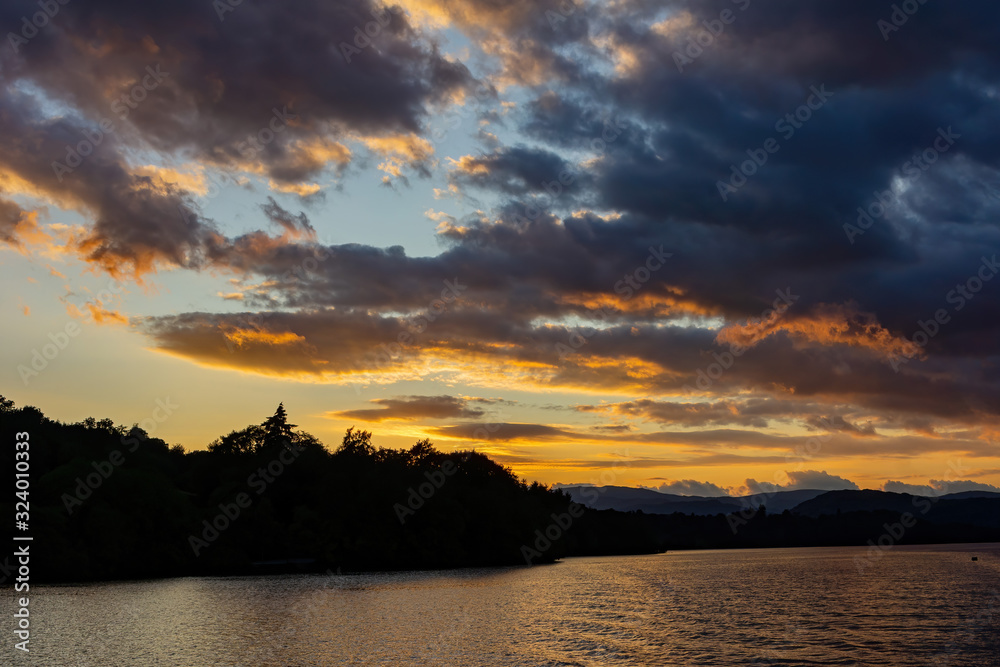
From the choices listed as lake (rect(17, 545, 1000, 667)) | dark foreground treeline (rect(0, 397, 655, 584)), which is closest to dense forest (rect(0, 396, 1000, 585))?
dark foreground treeline (rect(0, 397, 655, 584))

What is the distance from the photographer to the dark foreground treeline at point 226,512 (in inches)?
5049

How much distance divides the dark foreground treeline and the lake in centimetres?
1295

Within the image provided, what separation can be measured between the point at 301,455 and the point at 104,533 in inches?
2364

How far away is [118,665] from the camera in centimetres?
4912

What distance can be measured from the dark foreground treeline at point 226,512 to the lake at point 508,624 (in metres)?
13.0

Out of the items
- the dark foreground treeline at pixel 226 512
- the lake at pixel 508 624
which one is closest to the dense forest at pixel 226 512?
the dark foreground treeline at pixel 226 512

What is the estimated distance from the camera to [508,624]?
7519 centimetres

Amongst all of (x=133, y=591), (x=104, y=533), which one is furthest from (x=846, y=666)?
(x=104, y=533)

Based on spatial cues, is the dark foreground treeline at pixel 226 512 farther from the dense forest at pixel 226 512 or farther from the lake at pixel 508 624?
the lake at pixel 508 624

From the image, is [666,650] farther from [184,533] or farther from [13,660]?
[184,533]

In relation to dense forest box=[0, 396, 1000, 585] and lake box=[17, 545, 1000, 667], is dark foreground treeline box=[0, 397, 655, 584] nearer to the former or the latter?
dense forest box=[0, 396, 1000, 585]

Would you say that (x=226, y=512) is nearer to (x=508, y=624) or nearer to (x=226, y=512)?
(x=226, y=512)

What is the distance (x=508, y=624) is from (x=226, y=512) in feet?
324

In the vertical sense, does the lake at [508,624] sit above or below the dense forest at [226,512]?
below
